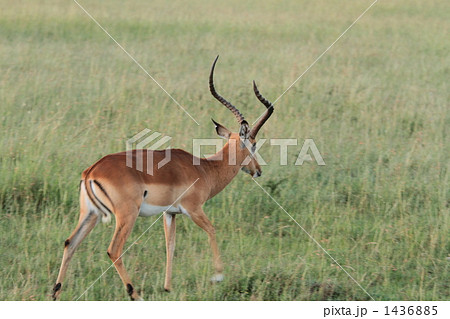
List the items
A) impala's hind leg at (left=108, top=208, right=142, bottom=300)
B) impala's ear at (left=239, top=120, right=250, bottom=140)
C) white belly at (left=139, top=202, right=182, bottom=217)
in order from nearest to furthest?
impala's hind leg at (left=108, top=208, right=142, bottom=300) → white belly at (left=139, top=202, right=182, bottom=217) → impala's ear at (left=239, top=120, right=250, bottom=140)

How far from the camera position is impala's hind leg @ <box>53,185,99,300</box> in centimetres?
448

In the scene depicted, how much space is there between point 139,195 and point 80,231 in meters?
0.45

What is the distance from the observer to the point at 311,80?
9.72 metres

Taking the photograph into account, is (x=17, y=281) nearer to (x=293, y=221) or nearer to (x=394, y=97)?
(x=293, y=221)

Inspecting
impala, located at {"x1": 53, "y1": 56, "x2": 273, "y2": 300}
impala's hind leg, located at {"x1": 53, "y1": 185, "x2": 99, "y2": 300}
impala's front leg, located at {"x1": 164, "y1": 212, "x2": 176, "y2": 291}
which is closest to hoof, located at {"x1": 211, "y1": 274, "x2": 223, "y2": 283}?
impala, located at {"x1": 53, "y1": 56, "x2": 273, "y2": 300}

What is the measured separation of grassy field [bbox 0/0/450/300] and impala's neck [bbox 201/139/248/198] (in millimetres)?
453

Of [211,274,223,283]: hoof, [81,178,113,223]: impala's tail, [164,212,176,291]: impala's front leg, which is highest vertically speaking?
[81,178,113,223]: impala's tail

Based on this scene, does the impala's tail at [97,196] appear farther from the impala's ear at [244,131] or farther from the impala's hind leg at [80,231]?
the impala's ear at [244,131]

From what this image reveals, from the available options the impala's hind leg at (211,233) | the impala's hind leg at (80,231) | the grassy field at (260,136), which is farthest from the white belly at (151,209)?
the grassy field at (260,136)

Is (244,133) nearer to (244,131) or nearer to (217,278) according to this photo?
(244,131)

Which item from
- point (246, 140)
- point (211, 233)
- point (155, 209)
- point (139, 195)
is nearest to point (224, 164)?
point (246, 140)

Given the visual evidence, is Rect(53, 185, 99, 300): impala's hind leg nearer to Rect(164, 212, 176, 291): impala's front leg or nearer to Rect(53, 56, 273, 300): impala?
Rect(53, 56, 273, 300): impala

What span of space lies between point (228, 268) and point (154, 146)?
95.3 inches

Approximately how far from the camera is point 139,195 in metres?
4.51
